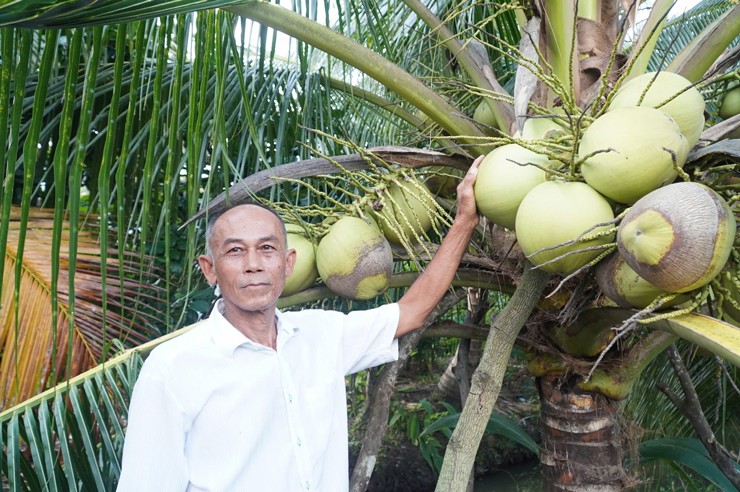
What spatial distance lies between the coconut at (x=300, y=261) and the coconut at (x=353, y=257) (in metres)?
0.02

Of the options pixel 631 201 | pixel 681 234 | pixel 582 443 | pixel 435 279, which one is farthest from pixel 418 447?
pixel 681 234

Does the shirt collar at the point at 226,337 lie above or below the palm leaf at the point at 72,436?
above

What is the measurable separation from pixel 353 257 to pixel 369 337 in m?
0.26

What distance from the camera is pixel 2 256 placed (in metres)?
1.03

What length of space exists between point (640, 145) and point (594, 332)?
672 mm

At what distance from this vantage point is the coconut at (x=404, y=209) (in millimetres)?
1336

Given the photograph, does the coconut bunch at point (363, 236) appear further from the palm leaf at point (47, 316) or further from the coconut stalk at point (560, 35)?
the palm leaf at point (47, 316)

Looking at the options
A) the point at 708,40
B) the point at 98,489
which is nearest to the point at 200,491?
the point at 98,489

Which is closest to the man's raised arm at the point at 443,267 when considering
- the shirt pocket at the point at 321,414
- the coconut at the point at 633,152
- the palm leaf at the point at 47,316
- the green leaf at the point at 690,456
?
the shirt pocket at the point at 321,414

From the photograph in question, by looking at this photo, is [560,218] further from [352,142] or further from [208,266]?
[208,266]

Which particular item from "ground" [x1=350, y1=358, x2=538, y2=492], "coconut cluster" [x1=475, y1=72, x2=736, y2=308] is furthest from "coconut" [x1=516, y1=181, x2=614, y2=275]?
"ground" [x1=350, y1=358, x2=538, y2=492]

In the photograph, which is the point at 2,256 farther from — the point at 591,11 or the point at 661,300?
the point at 591,11

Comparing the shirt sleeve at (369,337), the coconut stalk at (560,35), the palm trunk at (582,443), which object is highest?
the coconut stalk at (560,35)

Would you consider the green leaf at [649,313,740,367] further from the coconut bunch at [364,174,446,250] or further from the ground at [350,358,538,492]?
the ground at [350,358,538,492]
